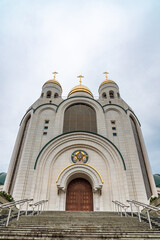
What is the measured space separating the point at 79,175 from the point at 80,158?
5.51 ft

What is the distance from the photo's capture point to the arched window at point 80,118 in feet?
64.3

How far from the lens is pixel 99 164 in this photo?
16.6 m

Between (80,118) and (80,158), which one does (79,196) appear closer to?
(80,158)

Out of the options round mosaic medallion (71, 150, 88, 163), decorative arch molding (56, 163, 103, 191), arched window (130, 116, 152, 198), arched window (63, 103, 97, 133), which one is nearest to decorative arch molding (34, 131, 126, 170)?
arched window (63, 103, 97, 133)

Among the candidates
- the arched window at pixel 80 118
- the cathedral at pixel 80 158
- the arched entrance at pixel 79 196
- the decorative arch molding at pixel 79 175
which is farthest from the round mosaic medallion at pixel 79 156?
the arched window at pixel 80 118

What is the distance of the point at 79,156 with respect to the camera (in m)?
16.9

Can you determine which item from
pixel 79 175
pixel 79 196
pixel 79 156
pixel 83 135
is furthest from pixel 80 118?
pixel 79 196

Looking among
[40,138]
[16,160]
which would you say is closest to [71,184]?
[40,138]

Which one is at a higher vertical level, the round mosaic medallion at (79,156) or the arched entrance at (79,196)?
the round mosaic medallion at (79,156)

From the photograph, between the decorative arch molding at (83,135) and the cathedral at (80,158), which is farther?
the decorative arch molding at (83,135)

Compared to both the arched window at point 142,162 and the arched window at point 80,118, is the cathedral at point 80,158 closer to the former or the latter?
the arched window at point 80,118

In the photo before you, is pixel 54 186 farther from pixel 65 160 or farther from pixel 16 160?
pixel 16 160

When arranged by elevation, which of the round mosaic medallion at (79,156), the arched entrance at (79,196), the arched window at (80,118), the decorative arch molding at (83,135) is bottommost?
the arched entrance at (79,196)

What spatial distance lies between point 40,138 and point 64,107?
17.4ft
